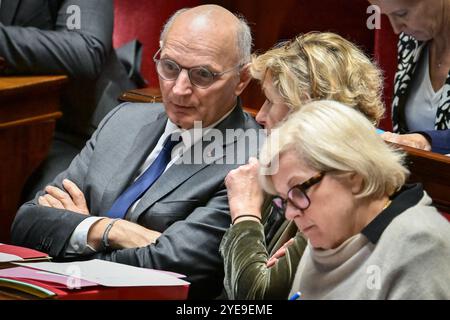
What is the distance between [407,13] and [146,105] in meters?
0.77

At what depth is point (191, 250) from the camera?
7.08 feet

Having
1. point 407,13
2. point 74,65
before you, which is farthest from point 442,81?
point 74,65

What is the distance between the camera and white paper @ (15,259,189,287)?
64.5 inches

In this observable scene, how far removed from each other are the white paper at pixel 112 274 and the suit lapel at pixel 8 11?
142 centimetres

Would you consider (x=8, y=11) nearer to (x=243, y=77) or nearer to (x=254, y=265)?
(x=243, y=77)

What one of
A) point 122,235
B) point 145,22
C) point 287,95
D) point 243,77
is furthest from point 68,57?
point 287,95

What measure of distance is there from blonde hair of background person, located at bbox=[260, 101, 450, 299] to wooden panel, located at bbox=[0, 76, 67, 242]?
137cm

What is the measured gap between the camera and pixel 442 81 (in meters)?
2.70

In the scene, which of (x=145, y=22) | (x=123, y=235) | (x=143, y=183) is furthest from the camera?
(x=145, y=22)

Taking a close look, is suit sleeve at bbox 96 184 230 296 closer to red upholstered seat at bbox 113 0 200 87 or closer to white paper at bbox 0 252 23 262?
white paper at bbox 0 252 23 262

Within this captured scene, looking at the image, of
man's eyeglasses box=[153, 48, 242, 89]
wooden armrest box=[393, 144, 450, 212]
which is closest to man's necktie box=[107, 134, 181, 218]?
man's eyeglasses box=[153, 48, 242, 89]

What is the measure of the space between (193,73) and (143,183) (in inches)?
12.0

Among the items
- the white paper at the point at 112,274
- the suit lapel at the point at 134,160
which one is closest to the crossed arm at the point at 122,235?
the suit lapel at the point at 134,160
